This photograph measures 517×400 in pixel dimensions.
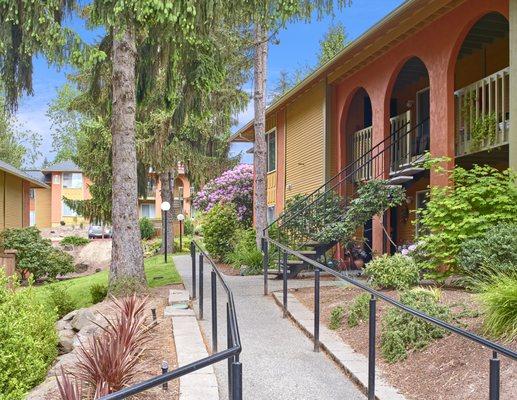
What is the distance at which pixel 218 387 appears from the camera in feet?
17.8

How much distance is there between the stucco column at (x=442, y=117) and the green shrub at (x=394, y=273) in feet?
7.45

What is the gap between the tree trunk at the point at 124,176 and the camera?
1070 centimetres

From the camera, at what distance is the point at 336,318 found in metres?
7.81

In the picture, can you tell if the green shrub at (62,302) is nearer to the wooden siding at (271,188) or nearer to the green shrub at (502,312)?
the green shrub at (502,312)

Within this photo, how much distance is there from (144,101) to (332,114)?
18.1 ft

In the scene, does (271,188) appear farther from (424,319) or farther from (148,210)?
(148,210)

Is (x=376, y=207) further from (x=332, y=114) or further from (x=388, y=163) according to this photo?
(x=332, y=114)

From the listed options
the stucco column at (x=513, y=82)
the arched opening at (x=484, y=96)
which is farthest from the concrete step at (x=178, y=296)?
the arched opening at (x=484, y=96)

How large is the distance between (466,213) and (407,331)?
390 cm

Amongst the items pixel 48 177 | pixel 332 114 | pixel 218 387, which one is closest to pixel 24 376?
pixel 218 387

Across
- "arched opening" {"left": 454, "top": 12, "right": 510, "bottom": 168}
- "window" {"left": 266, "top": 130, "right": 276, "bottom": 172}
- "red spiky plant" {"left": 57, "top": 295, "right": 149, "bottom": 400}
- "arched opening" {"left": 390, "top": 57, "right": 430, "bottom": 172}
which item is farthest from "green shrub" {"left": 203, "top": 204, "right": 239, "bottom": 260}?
"red spiky plant" {"left": 57, "top": 295, "right": 149, "bottom": 400}

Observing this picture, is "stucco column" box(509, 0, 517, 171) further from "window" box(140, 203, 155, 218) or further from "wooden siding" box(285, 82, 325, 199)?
"window" box(140, 203, 155, 218)

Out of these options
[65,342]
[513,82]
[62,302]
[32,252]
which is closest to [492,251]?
[513,82]

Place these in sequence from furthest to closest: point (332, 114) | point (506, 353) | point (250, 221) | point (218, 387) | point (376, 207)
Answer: point (250, 221) → point (332, 114) → point (376, 207) → point (218, 387) → point (506, 353)
